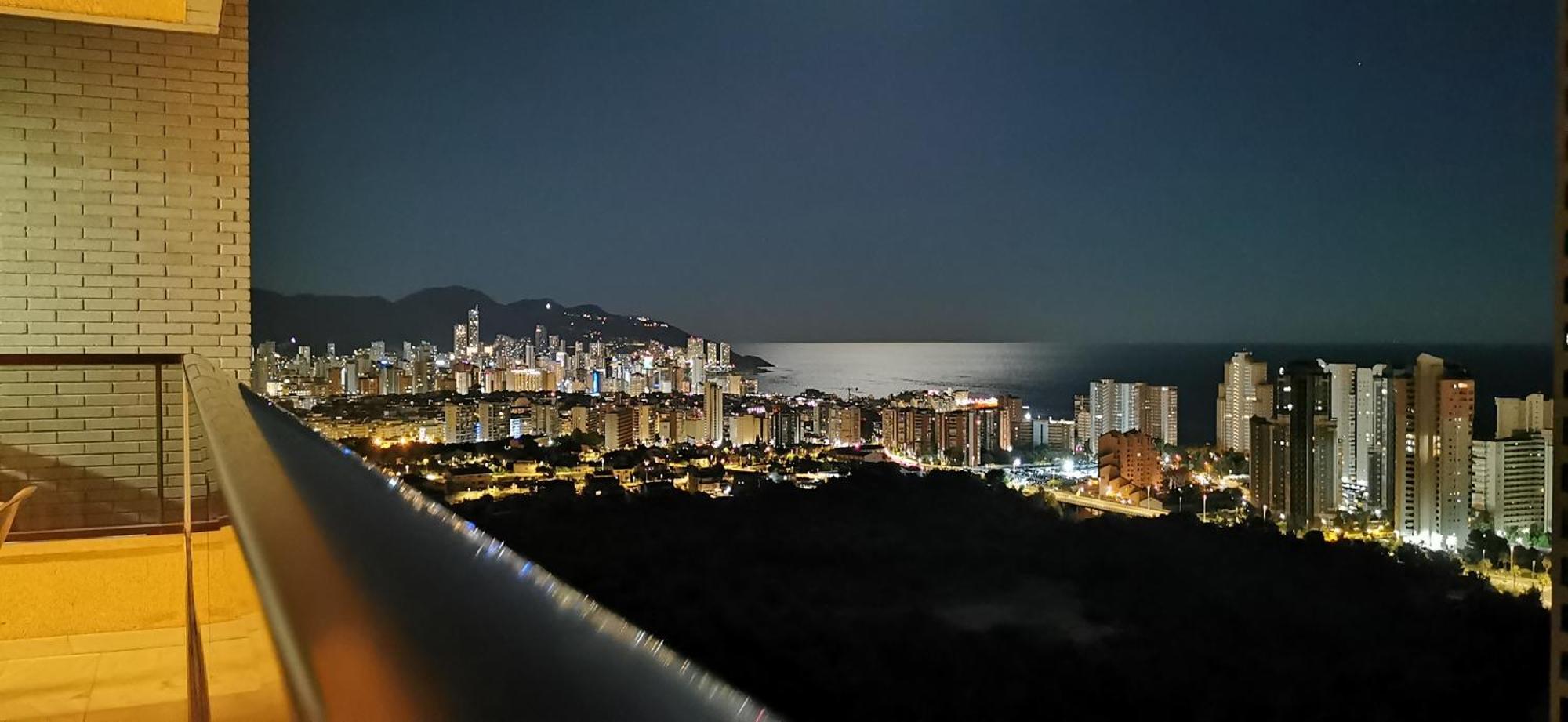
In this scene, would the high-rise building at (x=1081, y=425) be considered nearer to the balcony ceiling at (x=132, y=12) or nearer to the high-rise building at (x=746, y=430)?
the high-rise building at (x=746, y=430)

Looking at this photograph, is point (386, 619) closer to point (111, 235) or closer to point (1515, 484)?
point (111, 235)

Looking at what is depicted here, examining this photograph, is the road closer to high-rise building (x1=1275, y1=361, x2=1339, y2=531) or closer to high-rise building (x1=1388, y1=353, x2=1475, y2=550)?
high-rise building (x1=1275, y1=361, x2=1339, y2=531)

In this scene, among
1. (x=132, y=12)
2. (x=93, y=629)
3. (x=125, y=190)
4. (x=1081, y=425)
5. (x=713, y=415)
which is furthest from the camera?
(x=1081, y=425)

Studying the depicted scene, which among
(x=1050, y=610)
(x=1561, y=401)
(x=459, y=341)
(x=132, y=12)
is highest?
(x=132, y=12)

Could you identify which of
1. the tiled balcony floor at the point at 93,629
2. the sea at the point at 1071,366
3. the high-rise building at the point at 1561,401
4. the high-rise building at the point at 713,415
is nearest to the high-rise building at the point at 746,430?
the high-rise building at the point at 713,415

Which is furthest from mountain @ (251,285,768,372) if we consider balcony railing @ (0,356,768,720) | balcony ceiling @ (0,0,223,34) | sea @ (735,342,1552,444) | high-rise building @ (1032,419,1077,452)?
high-rise building @ (1032,419,1077,452)

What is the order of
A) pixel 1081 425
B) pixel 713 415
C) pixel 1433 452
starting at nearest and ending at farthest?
pixel 1433 452
pixel 713 415
pixel 1081 425

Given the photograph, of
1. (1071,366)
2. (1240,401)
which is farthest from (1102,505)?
(1071,366)
